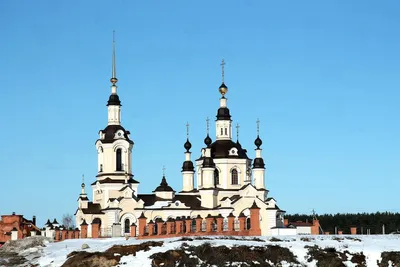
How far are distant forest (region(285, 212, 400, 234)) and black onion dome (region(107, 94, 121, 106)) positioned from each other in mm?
31268

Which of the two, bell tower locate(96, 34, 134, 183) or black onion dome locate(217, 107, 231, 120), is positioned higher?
black onion dome locate(217, 107, 231, 120)

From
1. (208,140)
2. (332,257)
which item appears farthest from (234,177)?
(332,257)

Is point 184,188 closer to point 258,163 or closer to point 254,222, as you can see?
point 258,163

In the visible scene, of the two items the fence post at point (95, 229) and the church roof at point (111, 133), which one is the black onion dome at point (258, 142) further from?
the fence post at point (95, 229)

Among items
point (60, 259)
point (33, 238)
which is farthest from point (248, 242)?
point (33, 238)

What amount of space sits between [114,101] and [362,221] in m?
39.8

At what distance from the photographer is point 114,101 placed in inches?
2635

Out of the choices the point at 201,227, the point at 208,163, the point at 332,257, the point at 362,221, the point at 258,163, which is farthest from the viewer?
the point at 362,221

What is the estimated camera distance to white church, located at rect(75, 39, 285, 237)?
208 feet

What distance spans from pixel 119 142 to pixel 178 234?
1411 centimetres

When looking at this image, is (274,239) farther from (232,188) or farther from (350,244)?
(232,188)

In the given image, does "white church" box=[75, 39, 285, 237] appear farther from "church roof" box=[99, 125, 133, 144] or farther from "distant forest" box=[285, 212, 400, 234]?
"distant forest" box=[285, 212, 400, 234]

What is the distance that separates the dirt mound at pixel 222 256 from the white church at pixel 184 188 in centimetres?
2437

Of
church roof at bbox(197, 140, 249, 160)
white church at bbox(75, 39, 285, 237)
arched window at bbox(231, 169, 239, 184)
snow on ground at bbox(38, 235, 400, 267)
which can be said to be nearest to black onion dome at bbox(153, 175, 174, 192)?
white church at bbox(75, 39, 285, 237)
